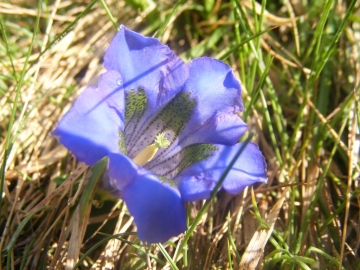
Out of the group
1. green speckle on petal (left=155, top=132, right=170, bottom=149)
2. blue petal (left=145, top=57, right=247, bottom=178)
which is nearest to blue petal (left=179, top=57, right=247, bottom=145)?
blue petal (left=145, top=57, right=247, bottom=178)

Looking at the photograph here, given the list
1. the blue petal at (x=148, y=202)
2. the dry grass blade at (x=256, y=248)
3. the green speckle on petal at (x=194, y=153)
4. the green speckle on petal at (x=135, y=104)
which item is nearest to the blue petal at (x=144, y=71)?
the green speckle on petal at (x=135, y=104)

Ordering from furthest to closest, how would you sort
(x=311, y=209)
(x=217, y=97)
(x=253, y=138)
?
(x=253, y=138)
(x=311, y=209)
(x=217, y=97)

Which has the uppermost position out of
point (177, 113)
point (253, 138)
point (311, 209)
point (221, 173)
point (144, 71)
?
point (144, 71)

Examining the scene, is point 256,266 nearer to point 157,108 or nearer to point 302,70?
point 157,108

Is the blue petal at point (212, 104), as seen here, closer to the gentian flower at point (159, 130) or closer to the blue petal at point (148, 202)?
the gentian flower at point (159, 130)

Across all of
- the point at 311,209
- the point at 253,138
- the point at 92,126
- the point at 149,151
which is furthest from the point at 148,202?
the point at 253,138

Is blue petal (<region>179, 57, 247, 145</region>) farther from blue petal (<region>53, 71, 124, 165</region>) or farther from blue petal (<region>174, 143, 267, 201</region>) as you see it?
blue petal (<region>53, 71, 124, 165</region>)

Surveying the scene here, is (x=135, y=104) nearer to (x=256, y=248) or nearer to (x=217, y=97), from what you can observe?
(x=217, y=97)
